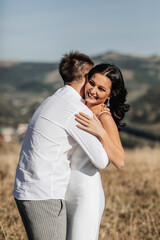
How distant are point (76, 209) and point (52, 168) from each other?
0.32 m

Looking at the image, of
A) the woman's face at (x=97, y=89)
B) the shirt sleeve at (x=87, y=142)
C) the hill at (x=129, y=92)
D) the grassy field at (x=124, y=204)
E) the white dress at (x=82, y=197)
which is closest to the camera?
the shirt sleeve at (x=87, y=142)

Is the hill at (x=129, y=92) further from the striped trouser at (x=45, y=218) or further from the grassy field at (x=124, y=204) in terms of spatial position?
the striped trouser at (x=45, y=218)

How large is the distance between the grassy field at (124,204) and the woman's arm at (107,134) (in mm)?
1555

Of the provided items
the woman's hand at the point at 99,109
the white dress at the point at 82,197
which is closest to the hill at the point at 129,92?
the woman's hand at the point at 99,109

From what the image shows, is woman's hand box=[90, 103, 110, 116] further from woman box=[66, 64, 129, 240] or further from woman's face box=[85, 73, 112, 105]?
woman box=[66, 64, 129, 240]

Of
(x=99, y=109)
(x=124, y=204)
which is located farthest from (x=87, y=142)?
(x=124, y=204)

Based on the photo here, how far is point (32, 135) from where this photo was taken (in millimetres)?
1899

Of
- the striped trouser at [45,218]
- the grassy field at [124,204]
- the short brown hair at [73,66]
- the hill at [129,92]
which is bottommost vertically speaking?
the hill at [129,92]

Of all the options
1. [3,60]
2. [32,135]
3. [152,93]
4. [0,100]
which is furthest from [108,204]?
[3,60]

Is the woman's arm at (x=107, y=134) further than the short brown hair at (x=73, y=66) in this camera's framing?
No

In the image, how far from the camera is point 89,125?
1.85 metres

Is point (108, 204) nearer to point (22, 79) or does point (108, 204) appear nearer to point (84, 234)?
point (84, 234)

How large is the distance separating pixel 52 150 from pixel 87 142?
0.70ft

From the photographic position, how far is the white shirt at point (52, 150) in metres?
1.83
